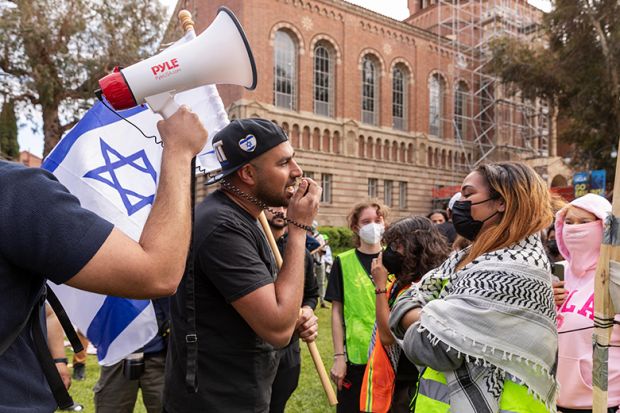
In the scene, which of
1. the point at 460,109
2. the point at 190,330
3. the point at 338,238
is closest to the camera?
the point at 190,330

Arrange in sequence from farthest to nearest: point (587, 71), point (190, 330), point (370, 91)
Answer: point (370, 91), point (587, 71), point (190, 330)

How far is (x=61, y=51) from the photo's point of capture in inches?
666

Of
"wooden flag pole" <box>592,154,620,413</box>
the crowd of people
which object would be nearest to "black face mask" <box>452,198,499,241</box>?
the crowd of people

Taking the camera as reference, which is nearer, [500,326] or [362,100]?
[500,326]

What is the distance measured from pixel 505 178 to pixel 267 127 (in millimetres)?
1104

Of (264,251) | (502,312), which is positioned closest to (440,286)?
(502,312)

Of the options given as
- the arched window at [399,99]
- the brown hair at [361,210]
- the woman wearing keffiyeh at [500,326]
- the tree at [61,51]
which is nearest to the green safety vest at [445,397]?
the woman wearing keffiyeh at [500,326]

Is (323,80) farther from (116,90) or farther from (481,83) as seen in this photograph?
(116,90)

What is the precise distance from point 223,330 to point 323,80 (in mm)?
29950

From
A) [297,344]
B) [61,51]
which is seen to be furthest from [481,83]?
[297,344]

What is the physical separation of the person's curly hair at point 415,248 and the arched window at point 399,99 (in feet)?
104

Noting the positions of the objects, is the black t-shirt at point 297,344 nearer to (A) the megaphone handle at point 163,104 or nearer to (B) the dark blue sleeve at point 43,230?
(A) the megaphone handle at point 163,104

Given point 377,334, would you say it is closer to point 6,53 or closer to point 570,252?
point 570,252

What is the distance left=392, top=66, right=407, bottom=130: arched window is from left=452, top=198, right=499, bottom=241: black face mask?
Result: 1278 inches
